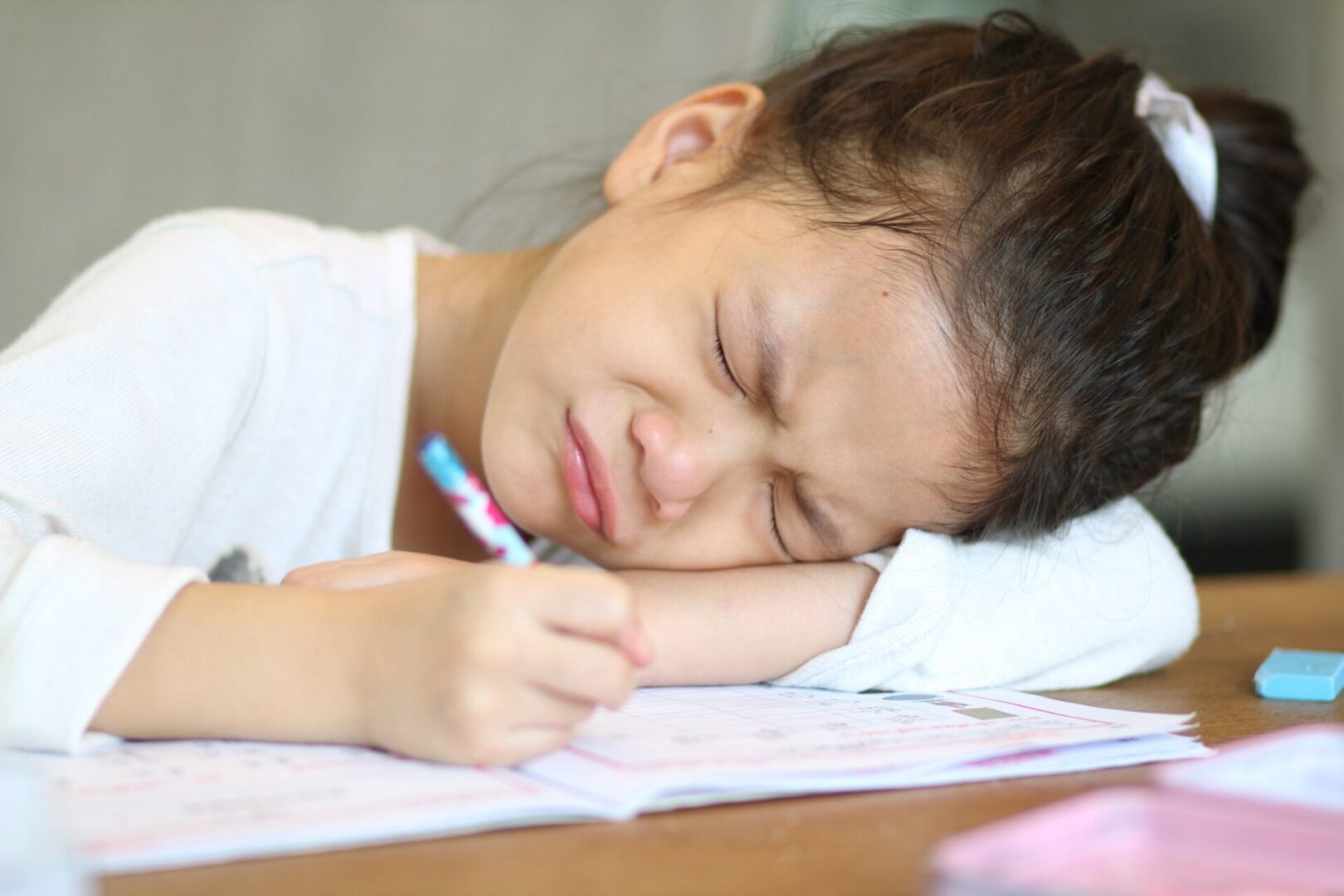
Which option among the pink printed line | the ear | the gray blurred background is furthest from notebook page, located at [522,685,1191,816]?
the gray blurred background

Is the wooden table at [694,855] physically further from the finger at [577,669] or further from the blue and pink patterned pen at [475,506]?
the blue and pink patterned pen at [475,506]

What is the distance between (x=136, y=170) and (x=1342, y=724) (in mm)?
1486

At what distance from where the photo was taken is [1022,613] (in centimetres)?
82

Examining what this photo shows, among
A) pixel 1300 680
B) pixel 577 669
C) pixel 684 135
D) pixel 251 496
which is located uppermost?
pixel 684 135

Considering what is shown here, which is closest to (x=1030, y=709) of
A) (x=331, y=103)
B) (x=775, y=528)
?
(x=775, y=528)

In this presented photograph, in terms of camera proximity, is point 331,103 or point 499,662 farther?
point 331,103

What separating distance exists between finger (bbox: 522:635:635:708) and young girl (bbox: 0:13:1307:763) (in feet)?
0.51

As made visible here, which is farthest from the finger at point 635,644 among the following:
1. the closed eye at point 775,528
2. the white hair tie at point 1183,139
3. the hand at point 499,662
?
the white hair tie at point 1183,139

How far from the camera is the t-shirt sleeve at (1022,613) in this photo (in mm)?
773

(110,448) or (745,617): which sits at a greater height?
(110,448)

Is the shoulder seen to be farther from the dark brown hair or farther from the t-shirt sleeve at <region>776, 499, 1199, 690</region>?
the t-shirt sleeve at <region>776, 499, 1199, 690</region>

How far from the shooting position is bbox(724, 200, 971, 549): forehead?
2.53 feet

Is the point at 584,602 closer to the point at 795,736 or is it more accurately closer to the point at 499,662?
the point at 499,662

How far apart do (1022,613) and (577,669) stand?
1.38 ft
